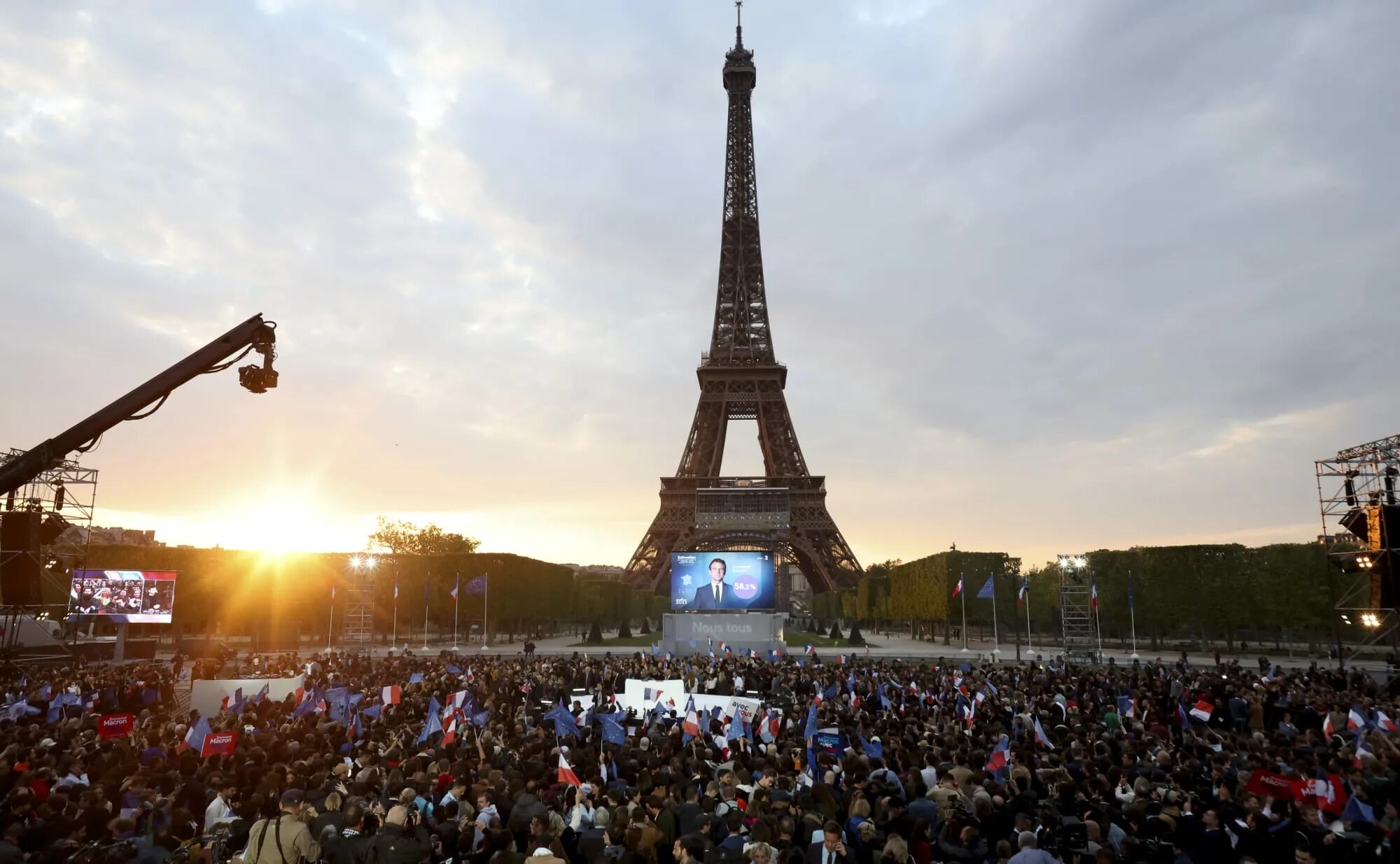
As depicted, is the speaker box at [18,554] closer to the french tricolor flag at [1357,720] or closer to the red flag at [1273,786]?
the red flag at [1273,786]

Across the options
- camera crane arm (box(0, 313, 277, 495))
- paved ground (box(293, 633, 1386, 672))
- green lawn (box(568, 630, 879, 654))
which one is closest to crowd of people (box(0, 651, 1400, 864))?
camera crane arm (box(0, 313, 277, 495))

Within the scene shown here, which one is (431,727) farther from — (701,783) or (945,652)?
(945,652)

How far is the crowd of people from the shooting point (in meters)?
7.21

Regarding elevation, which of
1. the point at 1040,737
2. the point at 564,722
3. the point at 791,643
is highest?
the point at 564,722

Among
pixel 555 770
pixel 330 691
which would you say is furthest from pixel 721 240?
pixel 555 770

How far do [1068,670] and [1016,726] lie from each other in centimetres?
1231

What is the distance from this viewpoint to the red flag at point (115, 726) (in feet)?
→ 42.9

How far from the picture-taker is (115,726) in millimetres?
13211

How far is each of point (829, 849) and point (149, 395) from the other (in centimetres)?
1584

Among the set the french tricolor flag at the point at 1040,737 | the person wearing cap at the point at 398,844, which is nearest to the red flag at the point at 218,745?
the person wearing cap at the point at 398,844

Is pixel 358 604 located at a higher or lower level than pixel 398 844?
lower

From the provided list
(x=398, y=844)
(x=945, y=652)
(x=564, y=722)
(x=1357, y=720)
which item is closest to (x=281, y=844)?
(x=398, y=844)

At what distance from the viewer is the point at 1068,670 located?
26.5 meters

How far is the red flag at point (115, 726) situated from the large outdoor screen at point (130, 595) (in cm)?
3233
